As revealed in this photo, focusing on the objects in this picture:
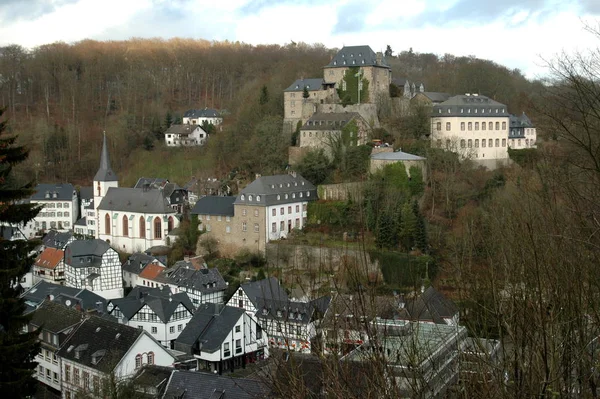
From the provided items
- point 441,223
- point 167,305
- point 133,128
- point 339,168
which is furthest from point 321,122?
point 133,128

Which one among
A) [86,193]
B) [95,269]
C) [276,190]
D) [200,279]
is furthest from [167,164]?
[200,279]

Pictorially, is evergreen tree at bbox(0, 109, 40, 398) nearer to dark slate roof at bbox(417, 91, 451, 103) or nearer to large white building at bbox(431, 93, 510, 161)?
large white building at bbox(431, 93, 510, 161)

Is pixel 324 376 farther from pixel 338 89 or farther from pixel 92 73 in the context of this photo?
pixel 92 73

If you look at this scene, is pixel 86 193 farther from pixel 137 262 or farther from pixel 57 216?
pixel 137 262

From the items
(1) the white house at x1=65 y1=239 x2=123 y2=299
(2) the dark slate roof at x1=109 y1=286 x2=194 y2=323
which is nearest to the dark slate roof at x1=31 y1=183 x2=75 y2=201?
(1) the white house at x1=65 y1=239 x2=123 y2=299

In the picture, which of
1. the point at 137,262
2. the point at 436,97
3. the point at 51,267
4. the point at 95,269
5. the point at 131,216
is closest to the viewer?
the point at 95,269
